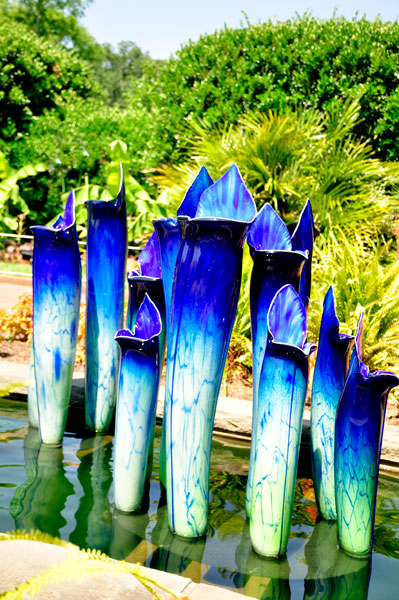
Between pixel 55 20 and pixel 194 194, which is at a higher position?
pixel 55 20

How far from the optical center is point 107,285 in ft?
10.8

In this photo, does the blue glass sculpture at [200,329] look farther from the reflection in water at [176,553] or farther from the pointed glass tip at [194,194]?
the pointed glass tip at [194,194]

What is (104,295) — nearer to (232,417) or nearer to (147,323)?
(147,323)

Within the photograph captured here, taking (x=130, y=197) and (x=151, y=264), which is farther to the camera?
(x=130, y=197)

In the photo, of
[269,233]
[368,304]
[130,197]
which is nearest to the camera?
[269,233]

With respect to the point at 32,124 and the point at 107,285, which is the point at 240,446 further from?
the point at 32,124

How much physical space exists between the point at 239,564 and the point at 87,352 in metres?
1.50

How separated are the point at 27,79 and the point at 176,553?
44.3ft

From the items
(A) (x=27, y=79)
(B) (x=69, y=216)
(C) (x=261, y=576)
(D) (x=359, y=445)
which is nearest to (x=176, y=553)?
(C) (x=261, y=576)

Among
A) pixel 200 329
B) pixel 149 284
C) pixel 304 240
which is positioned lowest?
pixel 200 329

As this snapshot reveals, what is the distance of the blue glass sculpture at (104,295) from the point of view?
3.23m

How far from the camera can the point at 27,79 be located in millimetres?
13852

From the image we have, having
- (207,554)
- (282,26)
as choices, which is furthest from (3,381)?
(282,26)

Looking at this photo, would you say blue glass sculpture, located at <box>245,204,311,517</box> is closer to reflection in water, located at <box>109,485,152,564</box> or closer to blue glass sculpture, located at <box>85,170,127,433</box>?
reflection in water, located at <box>109,485,152,564</box>
